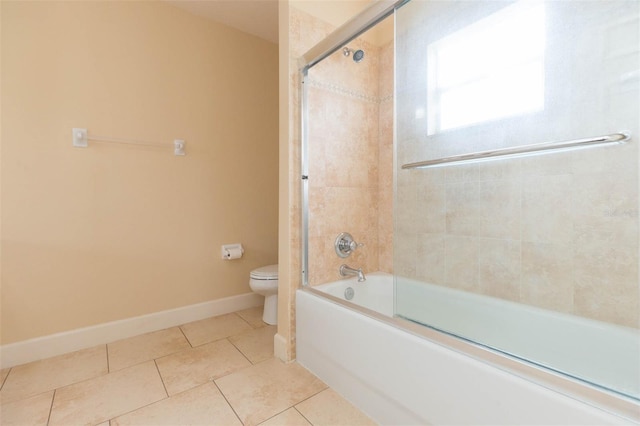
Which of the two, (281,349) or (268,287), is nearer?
(281,349)

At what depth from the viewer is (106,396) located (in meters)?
1.44

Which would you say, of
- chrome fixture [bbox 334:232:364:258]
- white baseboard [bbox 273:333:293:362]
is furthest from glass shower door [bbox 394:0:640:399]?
white baseboard [bbox 273:333:293:362]

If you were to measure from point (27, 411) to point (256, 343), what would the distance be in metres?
1.10

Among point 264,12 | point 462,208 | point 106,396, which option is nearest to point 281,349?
point 106,396

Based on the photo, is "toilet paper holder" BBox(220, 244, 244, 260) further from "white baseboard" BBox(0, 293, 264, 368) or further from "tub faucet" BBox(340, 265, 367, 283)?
"tub faucet" BBox(340, 265, 367, 283)

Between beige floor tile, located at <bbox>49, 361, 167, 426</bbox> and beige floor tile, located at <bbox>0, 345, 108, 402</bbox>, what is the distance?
9 centimetres

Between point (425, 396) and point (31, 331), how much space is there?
2.23 meters

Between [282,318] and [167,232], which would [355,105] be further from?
[167,232]

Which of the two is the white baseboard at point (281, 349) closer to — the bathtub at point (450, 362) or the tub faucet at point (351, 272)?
the bathtub at point (450, 362)

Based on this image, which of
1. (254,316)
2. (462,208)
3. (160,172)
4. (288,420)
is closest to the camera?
(288,420)

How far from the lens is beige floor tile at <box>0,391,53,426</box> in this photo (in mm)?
1267

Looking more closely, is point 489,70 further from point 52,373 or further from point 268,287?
point 52,373

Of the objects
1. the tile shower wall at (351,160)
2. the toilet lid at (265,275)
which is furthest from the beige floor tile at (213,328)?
the tile shower wall at (351,160)

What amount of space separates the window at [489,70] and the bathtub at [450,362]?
105cm
